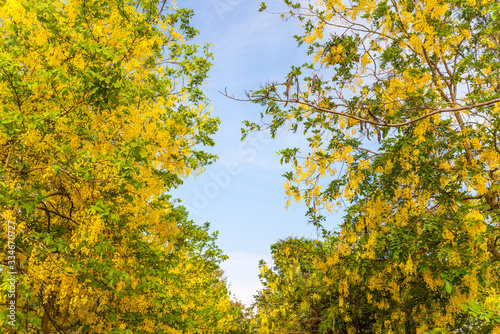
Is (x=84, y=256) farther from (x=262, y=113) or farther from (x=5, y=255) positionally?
(x=262, y=113)

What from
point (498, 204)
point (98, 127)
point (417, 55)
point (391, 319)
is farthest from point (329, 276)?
point (98, 127)

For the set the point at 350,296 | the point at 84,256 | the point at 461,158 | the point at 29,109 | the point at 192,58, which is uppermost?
the point at 192,58

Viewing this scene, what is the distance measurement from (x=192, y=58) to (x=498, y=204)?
7369 millimetres

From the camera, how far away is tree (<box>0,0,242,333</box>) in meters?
4.91

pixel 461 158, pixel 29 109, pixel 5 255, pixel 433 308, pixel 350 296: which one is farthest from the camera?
pixel 350 296

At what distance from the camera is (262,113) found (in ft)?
22.2

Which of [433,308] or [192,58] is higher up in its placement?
[192,58]

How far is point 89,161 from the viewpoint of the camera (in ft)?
18.5

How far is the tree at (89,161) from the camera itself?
16.1 feet

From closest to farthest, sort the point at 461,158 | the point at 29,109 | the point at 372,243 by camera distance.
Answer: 1. the point at 29,109
2. the point at 372,243
3. the point at 461,158

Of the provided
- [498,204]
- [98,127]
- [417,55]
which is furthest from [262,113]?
[498,204]

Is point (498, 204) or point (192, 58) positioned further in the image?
point (192, 58)

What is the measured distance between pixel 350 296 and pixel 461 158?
13.9 ft

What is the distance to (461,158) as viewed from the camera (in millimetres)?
7215
